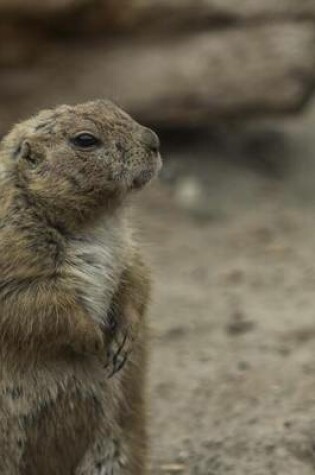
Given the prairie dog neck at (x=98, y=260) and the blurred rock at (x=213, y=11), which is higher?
the prairie dog neck at (x=98, y=260)

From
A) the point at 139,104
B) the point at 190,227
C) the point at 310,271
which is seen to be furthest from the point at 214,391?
the point at 139,104

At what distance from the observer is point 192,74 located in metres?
9.45

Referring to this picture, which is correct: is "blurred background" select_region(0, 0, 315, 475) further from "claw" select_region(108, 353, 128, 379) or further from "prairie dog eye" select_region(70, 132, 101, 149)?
"prairie dog eye" select_region(70, 132, 101, 149)

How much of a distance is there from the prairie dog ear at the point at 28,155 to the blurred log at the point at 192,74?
14.3 ft

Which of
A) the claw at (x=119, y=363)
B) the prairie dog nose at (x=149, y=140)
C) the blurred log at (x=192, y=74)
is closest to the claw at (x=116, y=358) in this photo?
the claw at (x=119, y=363)

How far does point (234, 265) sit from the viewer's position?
8.51m

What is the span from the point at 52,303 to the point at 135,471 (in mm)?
939

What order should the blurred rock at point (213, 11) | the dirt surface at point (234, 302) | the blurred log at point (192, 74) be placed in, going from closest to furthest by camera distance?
the dirt surface at point (234, 302) < the blurred rock at point (213, 11) < the blurred log at point (192, 74)

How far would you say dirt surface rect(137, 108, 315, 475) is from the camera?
5918mm

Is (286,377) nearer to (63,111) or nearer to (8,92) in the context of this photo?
(63,111)

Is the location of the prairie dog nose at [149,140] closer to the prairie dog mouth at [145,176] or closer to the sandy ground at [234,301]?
the prairie dog mouth at [145,176]

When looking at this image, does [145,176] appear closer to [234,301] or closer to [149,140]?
[149,140]

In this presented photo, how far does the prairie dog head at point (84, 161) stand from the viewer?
16.1 feet

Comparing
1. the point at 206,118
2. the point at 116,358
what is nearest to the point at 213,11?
the point at 206,118
